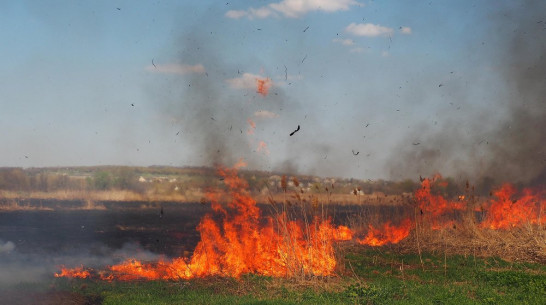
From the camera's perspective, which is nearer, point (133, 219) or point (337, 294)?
point (337, 294)

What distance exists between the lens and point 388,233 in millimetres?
25922

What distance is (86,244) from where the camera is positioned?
88.7ft

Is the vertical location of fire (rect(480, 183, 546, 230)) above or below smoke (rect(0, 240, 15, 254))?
above

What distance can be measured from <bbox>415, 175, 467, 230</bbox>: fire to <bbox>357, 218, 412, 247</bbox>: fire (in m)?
1.36

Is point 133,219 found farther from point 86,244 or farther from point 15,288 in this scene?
point 15,288

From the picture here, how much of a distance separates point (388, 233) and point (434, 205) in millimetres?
2733

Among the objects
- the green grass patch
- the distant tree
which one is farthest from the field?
the distant tree

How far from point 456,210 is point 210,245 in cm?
1409

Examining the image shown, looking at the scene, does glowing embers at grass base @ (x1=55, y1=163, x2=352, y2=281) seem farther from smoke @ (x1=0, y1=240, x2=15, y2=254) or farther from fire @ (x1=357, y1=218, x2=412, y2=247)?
smoke @ (x1=0, y1=240, x2=15, y2=254)

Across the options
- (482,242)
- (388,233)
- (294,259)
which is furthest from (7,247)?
(482,242)

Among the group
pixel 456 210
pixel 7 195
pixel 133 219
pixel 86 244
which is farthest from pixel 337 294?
pixel 7 195

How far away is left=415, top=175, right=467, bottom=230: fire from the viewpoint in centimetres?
2459

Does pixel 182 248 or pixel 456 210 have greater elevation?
pixel 456 210

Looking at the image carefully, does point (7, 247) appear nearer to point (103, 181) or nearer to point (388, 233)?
point (388, 233)
